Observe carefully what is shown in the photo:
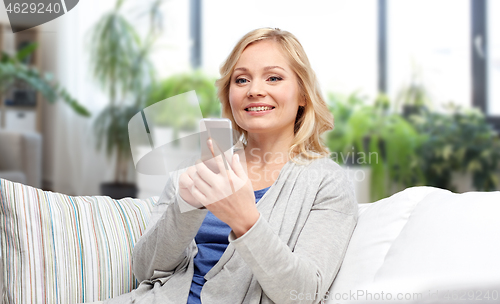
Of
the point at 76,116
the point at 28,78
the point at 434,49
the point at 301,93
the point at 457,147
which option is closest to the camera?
the point at 301,93

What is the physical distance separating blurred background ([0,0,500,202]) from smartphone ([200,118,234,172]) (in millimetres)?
2332

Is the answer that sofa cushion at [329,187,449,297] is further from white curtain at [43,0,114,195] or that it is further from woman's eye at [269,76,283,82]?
white curtain at [43,0,114,195]

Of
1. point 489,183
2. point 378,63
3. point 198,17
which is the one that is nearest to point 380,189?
point 489,183

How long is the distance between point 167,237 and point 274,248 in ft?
0.88

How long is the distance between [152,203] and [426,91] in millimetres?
2490

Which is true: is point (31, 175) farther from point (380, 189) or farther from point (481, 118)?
point (481, 118)

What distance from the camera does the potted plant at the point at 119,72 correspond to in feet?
11.7

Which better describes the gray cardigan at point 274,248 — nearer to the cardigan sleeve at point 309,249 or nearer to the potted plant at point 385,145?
the cardigan sleeve at point 309,249

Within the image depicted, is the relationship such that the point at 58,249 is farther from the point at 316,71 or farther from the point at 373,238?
the point at 316,71

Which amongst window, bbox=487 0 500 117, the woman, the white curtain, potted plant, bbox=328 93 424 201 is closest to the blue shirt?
the woman

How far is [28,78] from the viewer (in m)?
3.58

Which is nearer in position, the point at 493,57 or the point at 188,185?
the point at 188,185

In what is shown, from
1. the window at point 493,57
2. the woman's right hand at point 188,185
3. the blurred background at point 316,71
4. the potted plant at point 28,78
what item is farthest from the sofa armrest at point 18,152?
the window at point 493,57

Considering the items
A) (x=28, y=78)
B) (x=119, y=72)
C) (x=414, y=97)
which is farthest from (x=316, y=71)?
(x=28, y=78)
